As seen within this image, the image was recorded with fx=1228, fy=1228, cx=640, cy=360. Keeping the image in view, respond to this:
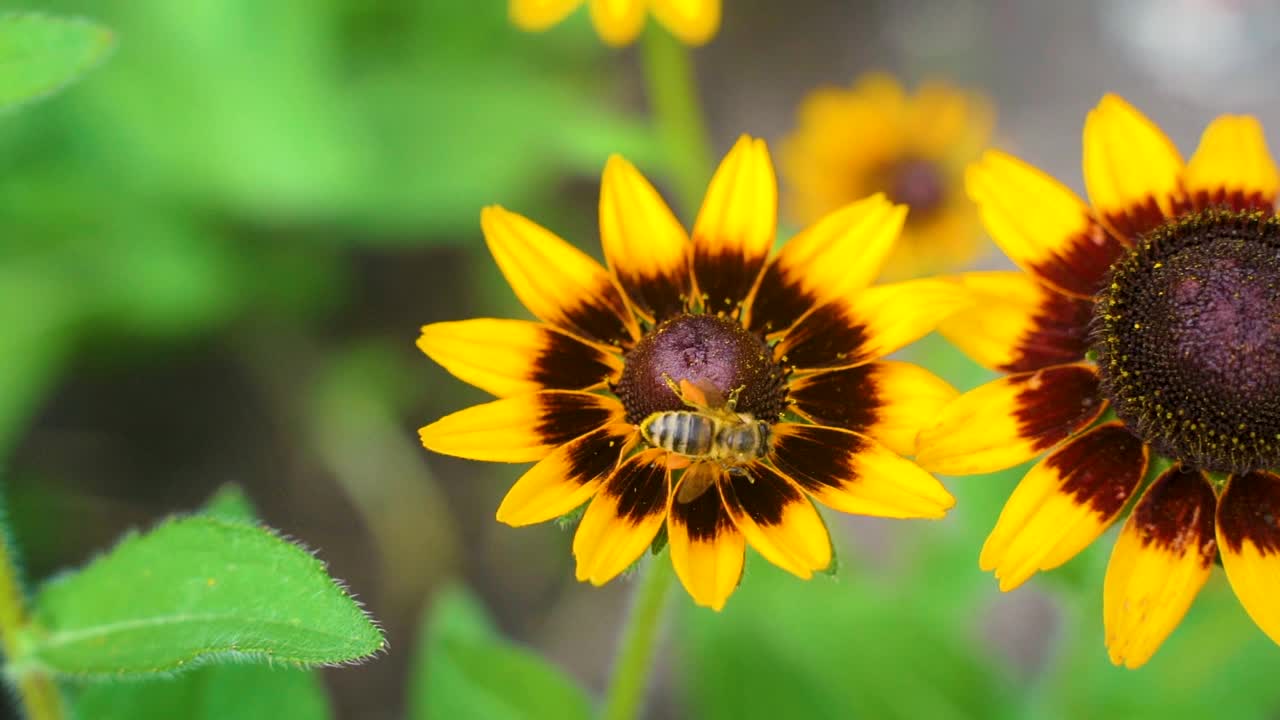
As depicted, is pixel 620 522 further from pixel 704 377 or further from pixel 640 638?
pixel 640 638

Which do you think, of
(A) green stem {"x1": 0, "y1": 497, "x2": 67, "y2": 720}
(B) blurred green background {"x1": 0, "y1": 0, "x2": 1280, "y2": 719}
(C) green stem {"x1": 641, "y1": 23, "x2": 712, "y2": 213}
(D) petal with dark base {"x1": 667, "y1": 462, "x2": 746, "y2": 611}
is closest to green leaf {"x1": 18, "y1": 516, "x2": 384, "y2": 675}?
(A) green stem {"x1": 0, "y1": 497, "x2": 67, "y2": 720}

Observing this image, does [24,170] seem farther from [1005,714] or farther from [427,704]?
[1005,714]

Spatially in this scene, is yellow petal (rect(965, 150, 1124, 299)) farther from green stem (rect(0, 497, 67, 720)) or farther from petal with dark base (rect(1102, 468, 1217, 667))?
green stem (rect(0, 497, 67, 720))

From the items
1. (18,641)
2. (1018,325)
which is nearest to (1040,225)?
(1018,325)

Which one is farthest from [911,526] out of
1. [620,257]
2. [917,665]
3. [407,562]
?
[620,257]

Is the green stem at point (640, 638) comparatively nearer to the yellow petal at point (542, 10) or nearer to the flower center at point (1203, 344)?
the flower center at point (1203, 344)

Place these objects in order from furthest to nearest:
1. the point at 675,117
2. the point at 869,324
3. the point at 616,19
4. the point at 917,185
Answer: the point at 917,185, the point at 675,117, the point at 616,19, the point at 869,324

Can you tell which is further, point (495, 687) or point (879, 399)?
point (495, 687)

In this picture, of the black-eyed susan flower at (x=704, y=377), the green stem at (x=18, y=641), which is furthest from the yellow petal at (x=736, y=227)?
the green stem at (x=18, y=641)
